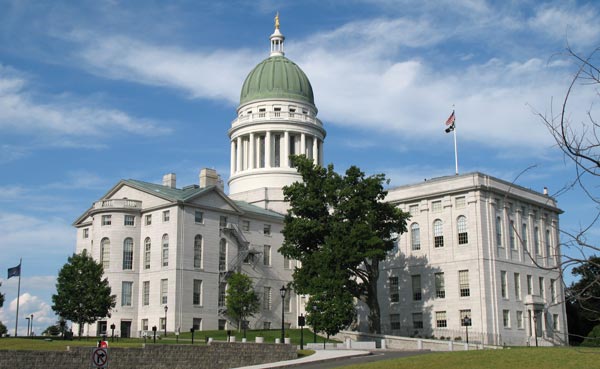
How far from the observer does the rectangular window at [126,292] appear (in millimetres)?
76938

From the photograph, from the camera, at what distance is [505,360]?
33.9 m

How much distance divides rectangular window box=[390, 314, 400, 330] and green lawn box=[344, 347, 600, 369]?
41.8 metres

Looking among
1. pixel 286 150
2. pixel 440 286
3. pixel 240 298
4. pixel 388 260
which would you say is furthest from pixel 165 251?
pixel 440 286

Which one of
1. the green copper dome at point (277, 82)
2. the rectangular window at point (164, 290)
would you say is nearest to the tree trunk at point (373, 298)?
the rectangular window at point (164, 290)

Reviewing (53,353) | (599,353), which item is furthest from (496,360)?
(53,353)

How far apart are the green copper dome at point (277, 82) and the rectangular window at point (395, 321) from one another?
112 ft

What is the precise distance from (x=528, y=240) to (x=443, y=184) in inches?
433

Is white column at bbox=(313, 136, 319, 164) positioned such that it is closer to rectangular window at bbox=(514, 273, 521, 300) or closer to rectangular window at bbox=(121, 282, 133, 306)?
rectangular window at bbox=(514, 273, 521, 300)

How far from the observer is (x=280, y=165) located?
97.9m

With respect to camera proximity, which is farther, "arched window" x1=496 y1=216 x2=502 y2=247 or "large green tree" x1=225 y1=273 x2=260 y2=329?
"arched window" x1=496 y1=216 x2=502 y2=247

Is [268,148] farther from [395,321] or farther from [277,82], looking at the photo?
[395,321]

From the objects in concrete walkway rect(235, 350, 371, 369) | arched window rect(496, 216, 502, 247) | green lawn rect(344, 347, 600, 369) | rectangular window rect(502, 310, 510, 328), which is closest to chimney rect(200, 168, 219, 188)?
arched window rect(496, 216, 502, 247)

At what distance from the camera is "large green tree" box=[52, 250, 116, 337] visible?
66.8m

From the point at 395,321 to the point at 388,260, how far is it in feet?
22.0
